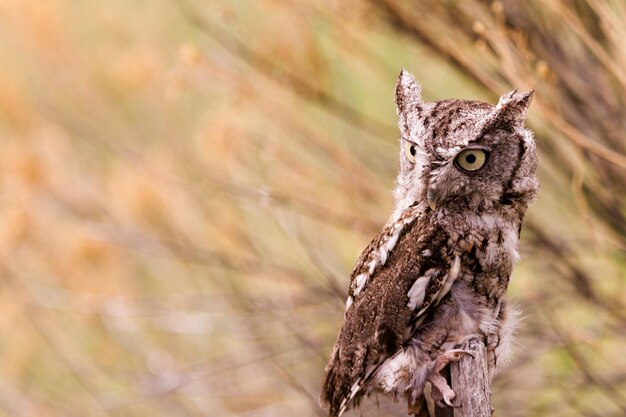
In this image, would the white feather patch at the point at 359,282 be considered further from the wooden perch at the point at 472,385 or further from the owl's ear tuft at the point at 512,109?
the owl's ear tuft at the point at 512,109

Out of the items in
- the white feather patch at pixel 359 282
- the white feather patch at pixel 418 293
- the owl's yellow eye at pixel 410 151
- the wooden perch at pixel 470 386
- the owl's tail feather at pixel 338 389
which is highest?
the owl's yellow eye at pixel 410 151

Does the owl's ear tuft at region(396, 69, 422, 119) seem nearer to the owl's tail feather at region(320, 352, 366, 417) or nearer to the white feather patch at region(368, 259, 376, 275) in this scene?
the white feather patch at region(368, 259, 376, 275)

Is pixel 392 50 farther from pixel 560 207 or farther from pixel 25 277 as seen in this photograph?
pixel 25 277

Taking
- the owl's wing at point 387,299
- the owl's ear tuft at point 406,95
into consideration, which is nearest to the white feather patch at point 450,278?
the owl's wing at point 387,299

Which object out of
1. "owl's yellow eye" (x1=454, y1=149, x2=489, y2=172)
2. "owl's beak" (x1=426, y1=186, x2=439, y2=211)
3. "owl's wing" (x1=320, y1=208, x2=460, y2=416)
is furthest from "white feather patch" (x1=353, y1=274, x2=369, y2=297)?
"owl's yellow eye" (x1=454, y1=149, x2=489, y2=172)

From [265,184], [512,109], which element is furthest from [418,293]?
[265,184]

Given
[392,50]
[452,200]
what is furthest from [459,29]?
[452,200]
